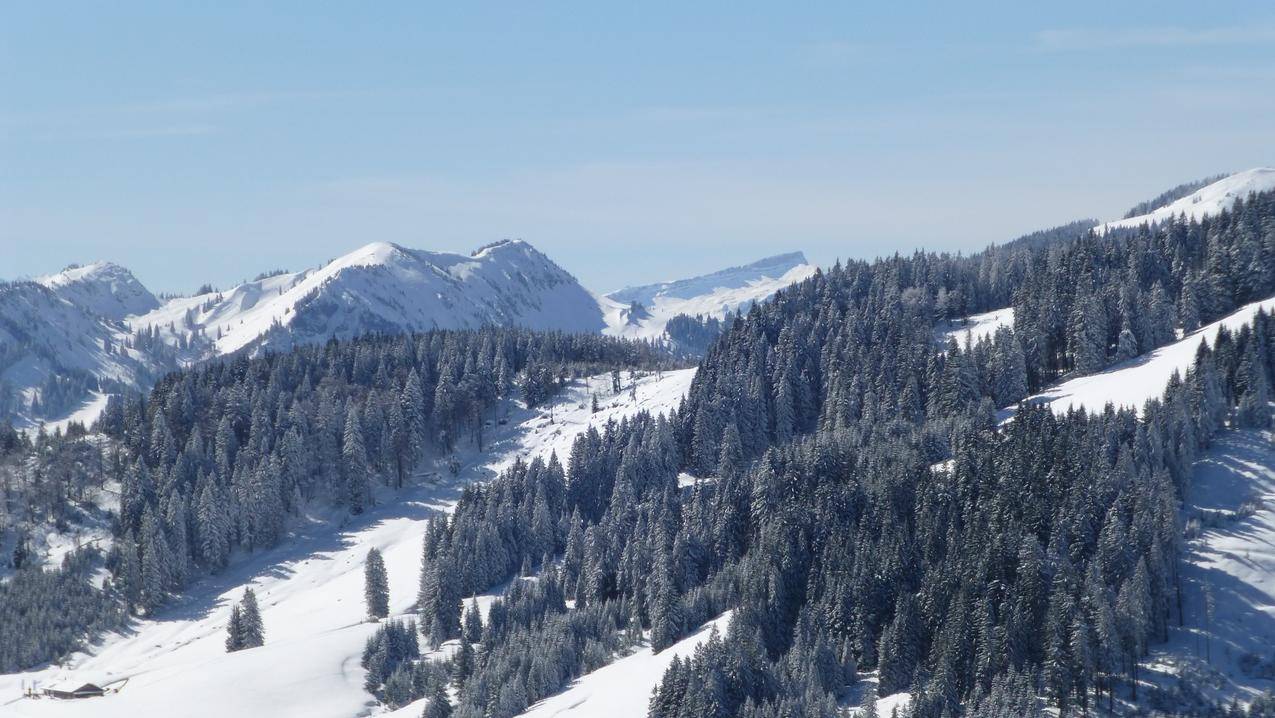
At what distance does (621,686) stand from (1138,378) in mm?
83760

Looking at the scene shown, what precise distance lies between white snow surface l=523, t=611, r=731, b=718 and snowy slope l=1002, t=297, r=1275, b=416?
2373 inches

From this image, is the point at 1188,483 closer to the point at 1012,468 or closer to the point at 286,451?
the point at 1012,468

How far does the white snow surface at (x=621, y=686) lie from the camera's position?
3856 inches

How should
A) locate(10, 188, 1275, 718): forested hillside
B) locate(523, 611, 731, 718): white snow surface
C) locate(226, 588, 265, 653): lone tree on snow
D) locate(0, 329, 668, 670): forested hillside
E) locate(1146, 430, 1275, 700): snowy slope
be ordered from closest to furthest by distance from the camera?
locate(1146, 430, 1275, 700): snowy slope, locate(10, 188, 1275, 718): forested hillside, locate(523, 611, 731, 718): white snow surface, locate(226, 588, 265, 653): lone tree on snow, locate(0, 329, 668, 670): forested hillside

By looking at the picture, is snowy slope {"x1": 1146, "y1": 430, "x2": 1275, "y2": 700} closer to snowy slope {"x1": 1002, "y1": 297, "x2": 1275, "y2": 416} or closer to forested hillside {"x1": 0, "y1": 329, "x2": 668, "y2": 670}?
snowy slope {"x1": 1002, "y1": 297, "x2": 1275, "y2": 416}

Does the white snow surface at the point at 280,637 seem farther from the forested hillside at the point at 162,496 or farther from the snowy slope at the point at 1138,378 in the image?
the snowy slope at the point at 1138,378

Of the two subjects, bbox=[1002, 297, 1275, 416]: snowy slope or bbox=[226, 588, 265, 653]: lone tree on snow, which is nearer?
bbox=[226, 588, 265, 653]: lone tree on snow

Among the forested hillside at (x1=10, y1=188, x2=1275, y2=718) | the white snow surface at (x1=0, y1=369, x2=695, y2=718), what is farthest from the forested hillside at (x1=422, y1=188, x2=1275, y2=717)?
the white snow surface at (x1=0, y1=369, x2=695, y2=718)

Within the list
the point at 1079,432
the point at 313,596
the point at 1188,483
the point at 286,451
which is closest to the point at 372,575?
the point at 313,596

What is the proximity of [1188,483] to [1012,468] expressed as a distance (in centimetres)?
1698

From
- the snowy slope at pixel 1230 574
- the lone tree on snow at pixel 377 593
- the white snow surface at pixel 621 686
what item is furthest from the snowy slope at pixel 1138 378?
the lone tree on snow at pixel 377 593

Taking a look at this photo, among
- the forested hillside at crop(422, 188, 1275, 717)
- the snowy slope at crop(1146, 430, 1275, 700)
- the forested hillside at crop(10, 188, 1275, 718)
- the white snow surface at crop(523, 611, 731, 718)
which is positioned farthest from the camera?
the white snow surface at crop(523, 611, 731, 718)

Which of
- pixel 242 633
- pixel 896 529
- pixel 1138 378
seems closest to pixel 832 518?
pixel 896 529

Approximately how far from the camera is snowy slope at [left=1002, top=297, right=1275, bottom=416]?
471ft
